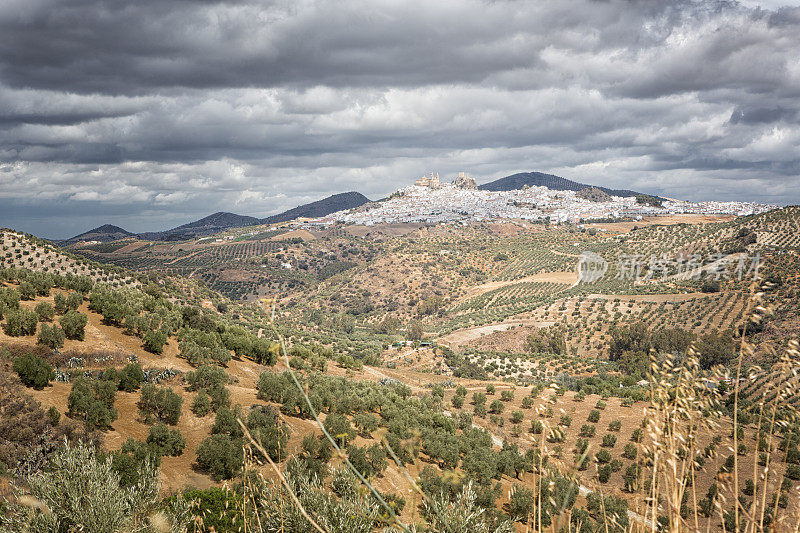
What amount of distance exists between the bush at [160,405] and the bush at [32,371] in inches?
112

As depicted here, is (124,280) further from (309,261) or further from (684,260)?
(309,261)

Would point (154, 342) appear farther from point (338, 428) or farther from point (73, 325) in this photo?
point (338, 428)

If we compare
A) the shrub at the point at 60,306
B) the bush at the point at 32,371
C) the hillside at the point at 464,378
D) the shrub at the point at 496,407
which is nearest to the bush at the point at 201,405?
the hillside at the point at 464,378

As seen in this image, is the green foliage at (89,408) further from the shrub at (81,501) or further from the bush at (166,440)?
the shrub at (81,501)

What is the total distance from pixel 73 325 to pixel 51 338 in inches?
50.5

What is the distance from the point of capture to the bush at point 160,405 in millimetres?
14711

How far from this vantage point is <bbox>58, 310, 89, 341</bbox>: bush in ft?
60.8

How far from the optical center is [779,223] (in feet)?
271

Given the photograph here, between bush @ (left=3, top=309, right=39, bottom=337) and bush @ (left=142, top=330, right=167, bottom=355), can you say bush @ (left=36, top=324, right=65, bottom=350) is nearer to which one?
bush @ (left=3, top=309, right=39, bottom=337)

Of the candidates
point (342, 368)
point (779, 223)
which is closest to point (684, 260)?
point (779, 223)

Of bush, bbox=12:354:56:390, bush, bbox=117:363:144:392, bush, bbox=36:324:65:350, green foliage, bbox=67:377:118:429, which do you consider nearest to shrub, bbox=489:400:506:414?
bush, bbox=117:363:144:392

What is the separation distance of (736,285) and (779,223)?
3281 centimetres

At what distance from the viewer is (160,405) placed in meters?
14.9

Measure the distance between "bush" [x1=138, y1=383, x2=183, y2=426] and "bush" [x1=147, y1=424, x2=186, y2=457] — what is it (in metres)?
1.13
